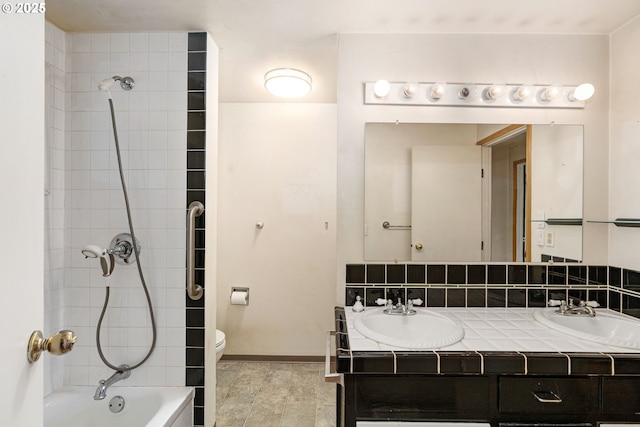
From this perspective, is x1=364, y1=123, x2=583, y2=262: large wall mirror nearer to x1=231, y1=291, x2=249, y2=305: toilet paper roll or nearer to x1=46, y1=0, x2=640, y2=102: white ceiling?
x1=46, y1=0, x2=640, y2=102: white ceiling

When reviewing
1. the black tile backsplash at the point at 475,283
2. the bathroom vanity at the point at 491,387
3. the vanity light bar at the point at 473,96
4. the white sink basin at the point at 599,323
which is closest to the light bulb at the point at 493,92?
the vanity light bar at the point at 473,96

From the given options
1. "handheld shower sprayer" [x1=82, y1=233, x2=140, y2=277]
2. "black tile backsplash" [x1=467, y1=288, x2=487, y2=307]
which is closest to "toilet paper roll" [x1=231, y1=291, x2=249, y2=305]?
"handheld shower sprayer" [x1=82, y1=233, x2=140, y2=277]

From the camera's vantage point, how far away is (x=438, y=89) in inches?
69.4

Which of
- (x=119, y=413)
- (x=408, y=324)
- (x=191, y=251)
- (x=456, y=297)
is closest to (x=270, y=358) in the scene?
(x=119, y=413)

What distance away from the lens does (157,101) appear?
5.92 ft

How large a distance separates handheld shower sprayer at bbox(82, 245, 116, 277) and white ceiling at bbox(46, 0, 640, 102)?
3.89ft

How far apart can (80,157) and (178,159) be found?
21.5 inches

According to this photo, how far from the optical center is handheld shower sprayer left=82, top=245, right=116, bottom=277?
155cm

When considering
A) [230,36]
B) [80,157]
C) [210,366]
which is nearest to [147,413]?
[210,366]

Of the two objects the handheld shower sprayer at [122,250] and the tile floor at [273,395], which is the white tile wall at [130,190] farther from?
the tile floor at [273,395]

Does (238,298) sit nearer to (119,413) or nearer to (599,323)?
(119,413)

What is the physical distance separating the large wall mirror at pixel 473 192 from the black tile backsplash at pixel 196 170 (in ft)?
3.06

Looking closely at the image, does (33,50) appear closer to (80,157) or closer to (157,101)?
(157,101)

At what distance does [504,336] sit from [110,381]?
197 centimetres
